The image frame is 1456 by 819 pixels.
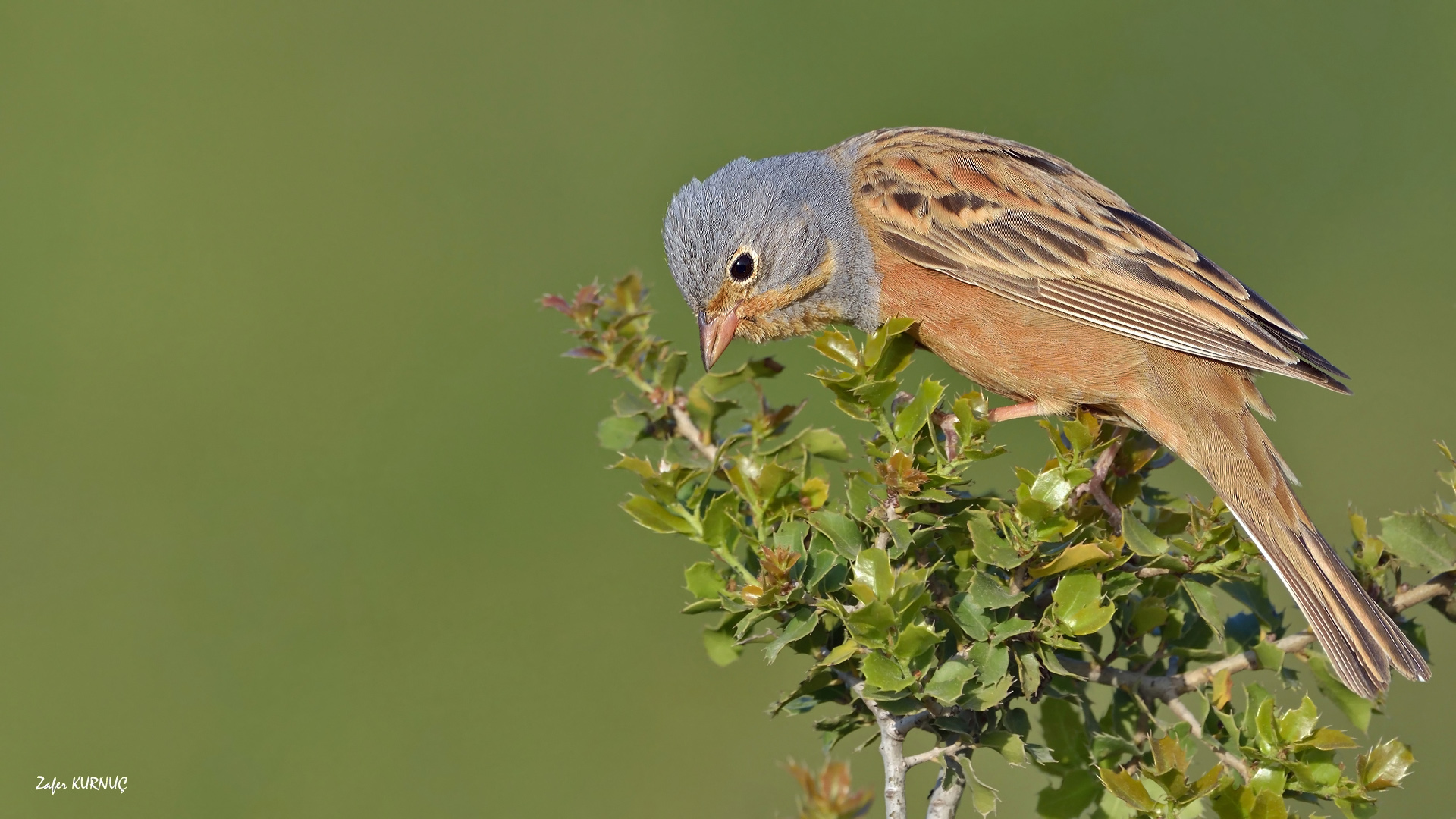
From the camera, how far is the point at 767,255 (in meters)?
4.92

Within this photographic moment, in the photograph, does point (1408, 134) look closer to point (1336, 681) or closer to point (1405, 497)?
point (1405, 497)

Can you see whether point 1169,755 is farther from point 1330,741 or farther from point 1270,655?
point 1270,655

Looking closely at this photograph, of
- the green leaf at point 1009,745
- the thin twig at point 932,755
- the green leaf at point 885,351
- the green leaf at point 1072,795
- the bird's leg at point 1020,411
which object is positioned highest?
the green leaf at point 885,351

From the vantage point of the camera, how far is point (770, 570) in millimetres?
A: 2992

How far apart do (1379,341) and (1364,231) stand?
0.90 metres

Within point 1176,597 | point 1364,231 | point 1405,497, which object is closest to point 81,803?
point 1176,597

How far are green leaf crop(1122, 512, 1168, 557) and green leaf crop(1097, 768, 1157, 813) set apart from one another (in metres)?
0.55

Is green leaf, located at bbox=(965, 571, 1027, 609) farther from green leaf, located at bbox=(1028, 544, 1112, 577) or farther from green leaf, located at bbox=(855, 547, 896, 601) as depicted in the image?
→ green leaf, located at bbox=(855, 547, 896, 601)

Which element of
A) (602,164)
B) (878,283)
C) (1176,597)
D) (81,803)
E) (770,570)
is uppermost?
(602,164)

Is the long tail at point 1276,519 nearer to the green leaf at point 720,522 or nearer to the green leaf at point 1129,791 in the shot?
the green leaf at point 1129,791

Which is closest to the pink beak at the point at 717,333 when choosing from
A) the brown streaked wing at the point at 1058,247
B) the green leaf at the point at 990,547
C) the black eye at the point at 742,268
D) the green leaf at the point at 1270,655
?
the black eye at the point at 742,268

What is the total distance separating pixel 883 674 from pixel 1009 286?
2327 millimetres

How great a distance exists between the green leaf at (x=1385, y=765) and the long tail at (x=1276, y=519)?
1.35 ft

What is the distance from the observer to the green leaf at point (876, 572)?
285 cm
